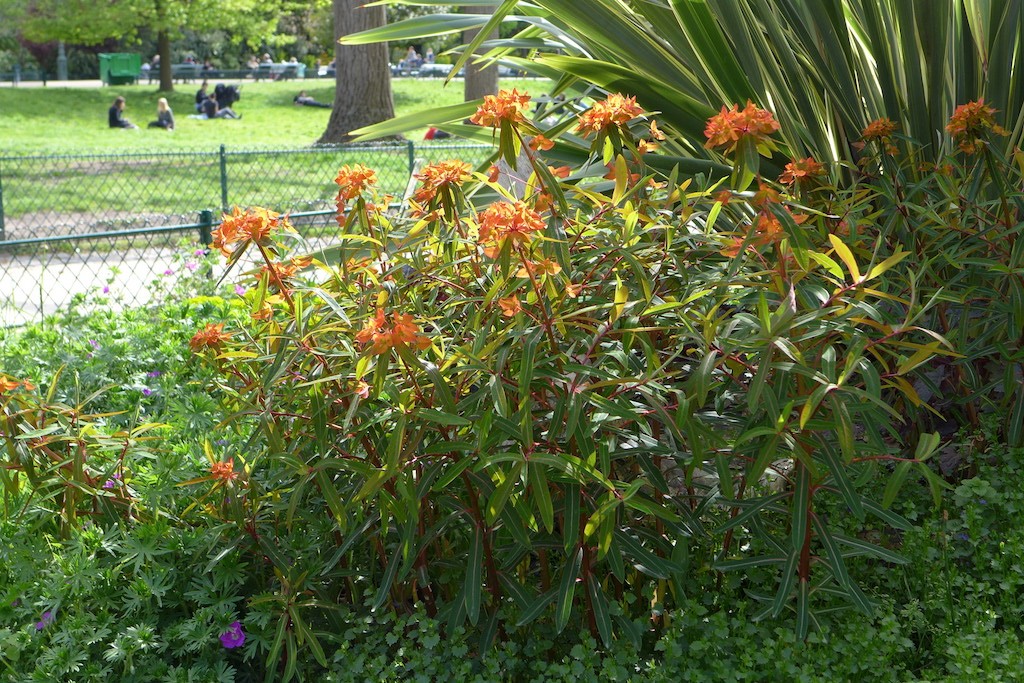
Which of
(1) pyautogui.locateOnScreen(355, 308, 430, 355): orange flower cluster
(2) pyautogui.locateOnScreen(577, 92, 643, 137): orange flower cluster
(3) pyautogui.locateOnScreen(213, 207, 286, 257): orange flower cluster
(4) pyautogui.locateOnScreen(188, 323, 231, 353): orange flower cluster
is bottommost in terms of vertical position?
(4) pyautogui.locateOnScreen(188, 323, 231, 353): orange flower cluster

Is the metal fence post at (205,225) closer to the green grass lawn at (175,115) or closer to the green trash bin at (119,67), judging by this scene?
the green grass lawn at (175,115)

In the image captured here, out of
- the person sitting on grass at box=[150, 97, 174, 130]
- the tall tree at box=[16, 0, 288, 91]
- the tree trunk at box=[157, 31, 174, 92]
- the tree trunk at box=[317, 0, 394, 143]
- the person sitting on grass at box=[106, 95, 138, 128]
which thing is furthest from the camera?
the tree trunk at box=[157, 31, 174, 92]

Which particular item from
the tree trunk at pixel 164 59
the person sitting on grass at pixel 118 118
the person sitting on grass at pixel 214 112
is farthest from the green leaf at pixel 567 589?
the tree trunk at pixel 164 59

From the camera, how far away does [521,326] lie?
1958mm

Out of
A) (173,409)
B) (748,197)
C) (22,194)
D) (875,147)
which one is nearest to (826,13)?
(875,147)

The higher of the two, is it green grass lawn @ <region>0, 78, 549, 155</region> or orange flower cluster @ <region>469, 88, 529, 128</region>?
green grass lawn @ <region>0, 78, 549, 155</region>

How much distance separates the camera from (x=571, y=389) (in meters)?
1.86

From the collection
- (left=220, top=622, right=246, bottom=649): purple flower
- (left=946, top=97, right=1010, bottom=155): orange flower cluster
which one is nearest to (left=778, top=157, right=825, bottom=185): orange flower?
(left=946, top=97, right=1010, bottom=155): orange flower cluster

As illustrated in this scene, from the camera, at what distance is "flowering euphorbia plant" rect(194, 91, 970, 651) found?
1819 millimetres

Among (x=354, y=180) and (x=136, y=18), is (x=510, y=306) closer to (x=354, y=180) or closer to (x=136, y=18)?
(x=354, y=180)

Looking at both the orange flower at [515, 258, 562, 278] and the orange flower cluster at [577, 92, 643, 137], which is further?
the orange flower cluster at [577, 92, 643, 137]

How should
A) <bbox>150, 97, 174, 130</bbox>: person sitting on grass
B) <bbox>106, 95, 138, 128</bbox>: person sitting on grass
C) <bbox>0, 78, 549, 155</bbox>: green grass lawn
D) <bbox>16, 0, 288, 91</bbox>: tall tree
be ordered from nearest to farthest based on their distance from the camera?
<bbox>0, 78, 549, 155</bbox>: green grass lawn
<bbox>106, 95, 138, 128</bbox>: person sitting on grass
<bbox>150, 97, 174, 130</bbox>: person sitting on grass
<bbox>16, 0, 288, 91</bbox>: tall tree

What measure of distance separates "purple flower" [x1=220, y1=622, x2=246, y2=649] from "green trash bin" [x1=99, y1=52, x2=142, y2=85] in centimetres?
3143

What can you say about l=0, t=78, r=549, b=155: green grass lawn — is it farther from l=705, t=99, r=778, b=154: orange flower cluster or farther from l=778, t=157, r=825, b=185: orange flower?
l=705, t=99, r=778, b=154: orange flower cluster
